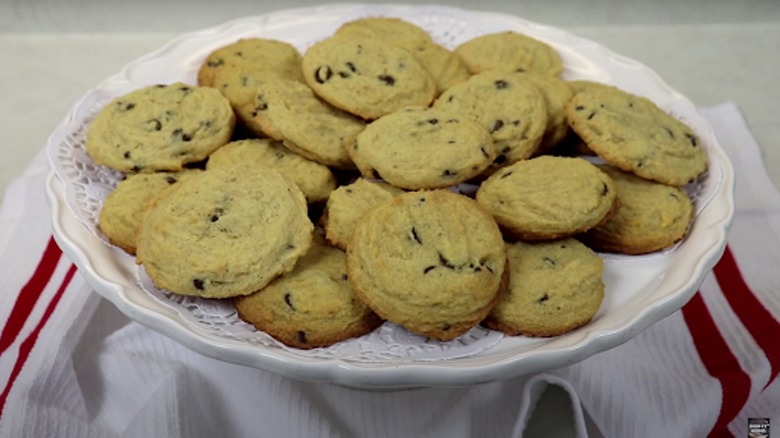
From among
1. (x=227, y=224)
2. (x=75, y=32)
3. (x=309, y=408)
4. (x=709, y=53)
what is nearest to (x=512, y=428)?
(x=309, y=408)

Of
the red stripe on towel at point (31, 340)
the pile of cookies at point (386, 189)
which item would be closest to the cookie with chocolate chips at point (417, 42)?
the pile of cookies at point (386, 189)

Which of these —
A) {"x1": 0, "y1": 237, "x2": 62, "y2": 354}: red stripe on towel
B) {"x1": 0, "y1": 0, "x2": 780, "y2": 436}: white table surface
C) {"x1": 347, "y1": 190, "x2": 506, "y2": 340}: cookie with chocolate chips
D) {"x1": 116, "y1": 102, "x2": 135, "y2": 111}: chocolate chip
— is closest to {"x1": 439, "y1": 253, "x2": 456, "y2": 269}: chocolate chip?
{"x1": 347, "y1": 190, "x2": 506, "y2": 340}: cookie with chocolate chips

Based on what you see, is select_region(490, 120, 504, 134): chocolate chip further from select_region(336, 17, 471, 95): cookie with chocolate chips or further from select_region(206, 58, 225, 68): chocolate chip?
select_region(206, 58, 225, 68): chocolate chip

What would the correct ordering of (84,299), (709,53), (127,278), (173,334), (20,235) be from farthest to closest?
1. (709,53)
2. (20,235)
3. (84,299)
4. (127,278)
5. (173,334)

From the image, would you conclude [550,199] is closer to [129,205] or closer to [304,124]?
[304,124]

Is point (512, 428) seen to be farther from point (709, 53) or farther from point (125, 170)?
point (709, 53)

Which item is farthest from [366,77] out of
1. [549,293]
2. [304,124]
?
[549,293]
